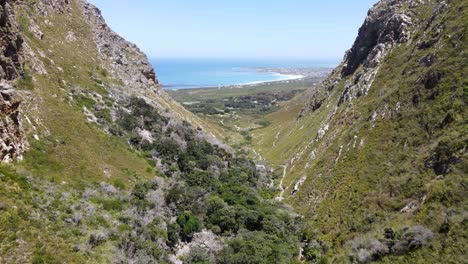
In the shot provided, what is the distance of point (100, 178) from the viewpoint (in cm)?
4016

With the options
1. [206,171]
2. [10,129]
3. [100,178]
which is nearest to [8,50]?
[10,129]

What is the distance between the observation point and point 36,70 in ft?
163

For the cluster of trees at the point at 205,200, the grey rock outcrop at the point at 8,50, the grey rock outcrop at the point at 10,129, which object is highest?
the grey rock outcrop at the point at 8,50

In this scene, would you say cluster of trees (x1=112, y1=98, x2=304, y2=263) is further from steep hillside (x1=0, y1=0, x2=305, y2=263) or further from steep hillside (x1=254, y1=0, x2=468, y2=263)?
steep hillside (x1=254, y1=0, x2=468, y2=263)

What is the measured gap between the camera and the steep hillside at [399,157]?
3894 centimetres

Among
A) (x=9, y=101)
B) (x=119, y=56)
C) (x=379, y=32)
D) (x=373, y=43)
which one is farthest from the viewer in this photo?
(x=373, y=43)

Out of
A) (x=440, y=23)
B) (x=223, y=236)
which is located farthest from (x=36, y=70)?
(x=440, y=23)

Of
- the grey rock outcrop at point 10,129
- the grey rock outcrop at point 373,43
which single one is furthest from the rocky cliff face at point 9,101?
the grey rock outcrop at point 373,43

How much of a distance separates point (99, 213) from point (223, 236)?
16468mm

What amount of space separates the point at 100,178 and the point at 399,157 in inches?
1649

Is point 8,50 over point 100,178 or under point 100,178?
over

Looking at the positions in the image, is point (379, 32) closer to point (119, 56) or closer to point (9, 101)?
point (119, 56)

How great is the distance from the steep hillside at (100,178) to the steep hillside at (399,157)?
7.39 meters

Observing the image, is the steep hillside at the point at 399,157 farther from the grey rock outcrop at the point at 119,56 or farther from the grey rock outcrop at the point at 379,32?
the grey rock outcrop at the point at 119,56
